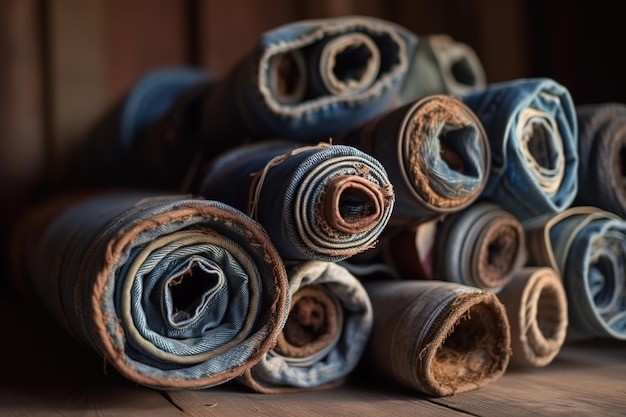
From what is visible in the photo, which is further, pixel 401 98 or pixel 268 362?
pixel 401 98

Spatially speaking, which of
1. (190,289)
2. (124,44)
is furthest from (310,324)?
(124,44)

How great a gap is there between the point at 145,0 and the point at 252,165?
0.85 meters

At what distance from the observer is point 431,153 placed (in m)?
0.75

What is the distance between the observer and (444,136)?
2.61ft

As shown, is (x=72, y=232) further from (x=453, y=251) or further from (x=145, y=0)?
(x=145, y=0)

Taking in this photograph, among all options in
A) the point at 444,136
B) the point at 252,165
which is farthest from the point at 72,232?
the point at 444,136

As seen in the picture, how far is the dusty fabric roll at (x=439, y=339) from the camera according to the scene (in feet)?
2.29

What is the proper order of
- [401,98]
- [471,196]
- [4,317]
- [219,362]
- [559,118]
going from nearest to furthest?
[219,362], [471,196], [559,118], [401,98], [4,317]

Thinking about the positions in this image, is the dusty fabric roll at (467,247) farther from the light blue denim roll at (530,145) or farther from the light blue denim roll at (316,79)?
the light blue denim roll at (316,79)

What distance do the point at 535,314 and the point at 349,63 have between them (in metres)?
0.39

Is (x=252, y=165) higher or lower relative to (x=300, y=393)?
higher

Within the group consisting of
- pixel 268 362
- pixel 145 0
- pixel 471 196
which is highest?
pixel 145 0

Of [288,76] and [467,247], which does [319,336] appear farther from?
[288,76]

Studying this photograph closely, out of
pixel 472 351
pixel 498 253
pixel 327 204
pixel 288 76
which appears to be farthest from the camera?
pixel 288 76
